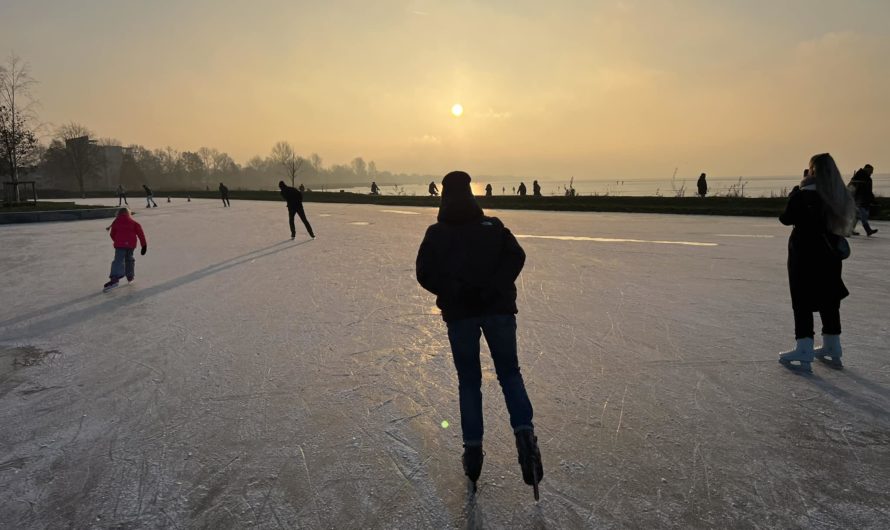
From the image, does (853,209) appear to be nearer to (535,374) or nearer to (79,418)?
(535,374)

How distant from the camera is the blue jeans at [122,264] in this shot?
25.2 feet

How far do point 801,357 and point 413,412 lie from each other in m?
3.30

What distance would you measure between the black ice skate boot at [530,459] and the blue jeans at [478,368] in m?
0.05

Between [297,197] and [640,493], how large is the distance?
1255 cm

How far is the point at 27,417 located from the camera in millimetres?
3389

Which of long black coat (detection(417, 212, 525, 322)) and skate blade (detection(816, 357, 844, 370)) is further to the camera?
skate blade (detection(816, 357, 844, 370))

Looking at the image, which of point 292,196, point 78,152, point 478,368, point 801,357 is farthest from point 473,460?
point 78,152

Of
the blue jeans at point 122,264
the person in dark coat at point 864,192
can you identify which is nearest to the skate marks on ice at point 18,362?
the blue jeans at point 122,264

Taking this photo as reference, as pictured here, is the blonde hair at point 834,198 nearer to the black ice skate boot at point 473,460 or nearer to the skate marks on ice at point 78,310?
the black ice skate boot at point 473,460

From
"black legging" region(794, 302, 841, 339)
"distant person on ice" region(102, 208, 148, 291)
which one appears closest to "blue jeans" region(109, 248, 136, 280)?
"distant person on ice" region(102, 208, 148, 291)

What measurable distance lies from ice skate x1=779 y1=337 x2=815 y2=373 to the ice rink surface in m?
0.12

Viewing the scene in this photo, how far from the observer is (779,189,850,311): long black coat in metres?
3.77

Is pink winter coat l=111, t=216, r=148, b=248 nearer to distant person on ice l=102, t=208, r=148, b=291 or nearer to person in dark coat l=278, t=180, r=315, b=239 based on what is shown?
distant person on ice l=102, t=208, r=148, b=291

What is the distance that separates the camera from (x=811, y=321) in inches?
153
